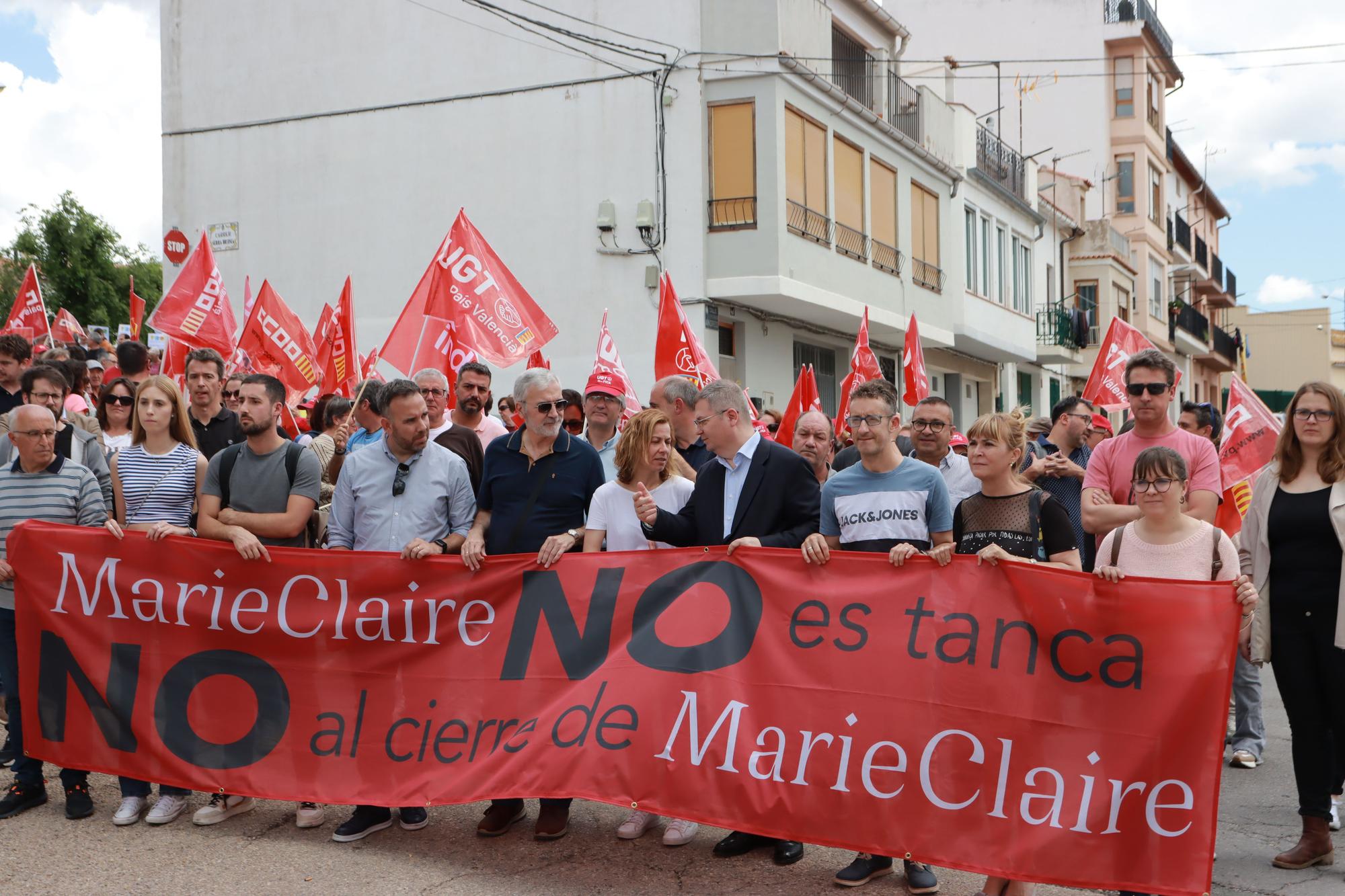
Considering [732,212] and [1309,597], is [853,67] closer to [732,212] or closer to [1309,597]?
[732,212]

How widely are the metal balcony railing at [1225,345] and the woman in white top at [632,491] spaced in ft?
170

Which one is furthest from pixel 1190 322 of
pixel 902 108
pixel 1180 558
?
pixel 1180 558

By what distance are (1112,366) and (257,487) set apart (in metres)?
8.21

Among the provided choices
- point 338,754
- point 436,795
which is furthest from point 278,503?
point 436,795

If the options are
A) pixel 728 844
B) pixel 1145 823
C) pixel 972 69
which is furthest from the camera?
pixel 972 69

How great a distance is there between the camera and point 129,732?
6.14 m

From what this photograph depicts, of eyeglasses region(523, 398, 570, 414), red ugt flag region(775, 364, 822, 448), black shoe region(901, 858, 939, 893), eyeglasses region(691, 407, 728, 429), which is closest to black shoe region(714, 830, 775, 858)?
black shoe region(901, 858, 939, 893)

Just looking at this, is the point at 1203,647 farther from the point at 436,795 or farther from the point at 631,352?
the point at 631,352

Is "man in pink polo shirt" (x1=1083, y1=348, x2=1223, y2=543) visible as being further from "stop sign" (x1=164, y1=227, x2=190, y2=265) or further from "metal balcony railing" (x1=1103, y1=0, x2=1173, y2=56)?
"metal balcony railing" (x1=1103, y1=0, x2=1173, y2=56)

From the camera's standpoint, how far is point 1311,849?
538 cm

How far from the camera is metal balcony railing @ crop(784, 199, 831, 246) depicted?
63.7ft

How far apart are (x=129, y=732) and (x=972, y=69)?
3612 centimetres

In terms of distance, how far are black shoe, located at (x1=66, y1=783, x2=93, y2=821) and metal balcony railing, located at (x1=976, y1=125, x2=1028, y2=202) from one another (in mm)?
25097

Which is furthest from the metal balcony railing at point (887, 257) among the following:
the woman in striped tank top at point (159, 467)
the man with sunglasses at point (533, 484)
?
the woman in striped tank top at point (159, 467)
